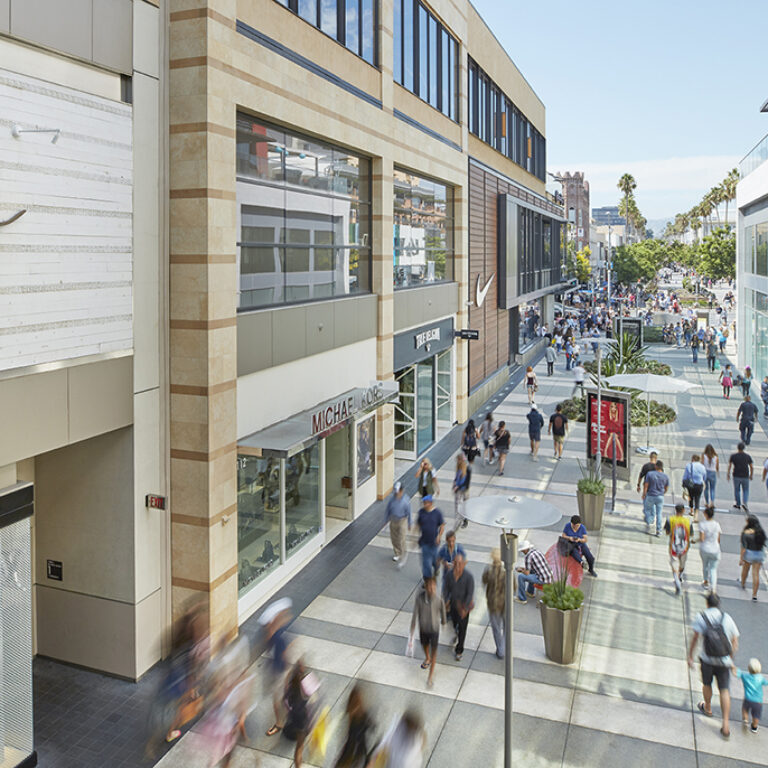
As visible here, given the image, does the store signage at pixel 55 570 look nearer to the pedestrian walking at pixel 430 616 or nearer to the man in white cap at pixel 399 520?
the pedestrian walking at pixel 430 616

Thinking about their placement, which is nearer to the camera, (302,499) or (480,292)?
(302,499)

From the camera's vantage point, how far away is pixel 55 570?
426 inches

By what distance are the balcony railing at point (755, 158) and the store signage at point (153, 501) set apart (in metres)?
30.9

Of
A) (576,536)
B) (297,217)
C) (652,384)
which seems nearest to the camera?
(576,536)

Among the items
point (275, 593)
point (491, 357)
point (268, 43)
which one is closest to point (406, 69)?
point (268, 43)

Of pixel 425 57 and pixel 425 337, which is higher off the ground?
pixel 425 57

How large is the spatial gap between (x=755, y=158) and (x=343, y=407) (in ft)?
97.6

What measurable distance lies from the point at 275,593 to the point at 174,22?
358 inches

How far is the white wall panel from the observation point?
819 centimetres

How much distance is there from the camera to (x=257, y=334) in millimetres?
12492

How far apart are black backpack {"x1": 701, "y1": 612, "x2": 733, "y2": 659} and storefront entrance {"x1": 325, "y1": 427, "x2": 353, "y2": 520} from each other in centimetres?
913

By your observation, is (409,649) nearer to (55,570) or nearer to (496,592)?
(496,592)

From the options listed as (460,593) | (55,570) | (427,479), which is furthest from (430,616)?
(427,479)

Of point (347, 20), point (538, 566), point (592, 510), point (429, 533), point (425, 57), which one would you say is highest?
point (425, 57)
